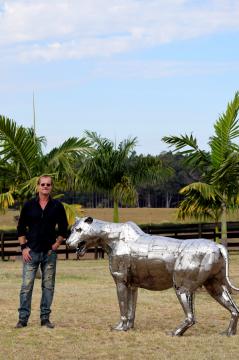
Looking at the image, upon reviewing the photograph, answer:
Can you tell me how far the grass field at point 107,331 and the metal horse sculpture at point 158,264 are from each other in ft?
1.34

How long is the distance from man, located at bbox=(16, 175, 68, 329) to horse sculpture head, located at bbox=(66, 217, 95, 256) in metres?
0.27

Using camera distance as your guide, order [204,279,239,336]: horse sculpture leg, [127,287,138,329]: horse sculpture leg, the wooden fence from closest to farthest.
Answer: [204,279,239,336]: horse sculpture leg, [127,287,138,329]: horse sculpture leg, the wooden fence

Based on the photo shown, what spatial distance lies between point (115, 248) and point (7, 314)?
247cm

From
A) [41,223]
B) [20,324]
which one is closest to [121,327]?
[20,324]

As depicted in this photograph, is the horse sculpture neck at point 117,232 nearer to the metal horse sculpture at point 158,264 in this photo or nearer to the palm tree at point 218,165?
the metal horse sculpture at point 158,264

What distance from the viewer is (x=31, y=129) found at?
18.8 m

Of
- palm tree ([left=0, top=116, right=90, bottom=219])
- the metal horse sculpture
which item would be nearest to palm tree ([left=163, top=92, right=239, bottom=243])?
palm tree ([left=0, top=116, right=90, bottom=219])

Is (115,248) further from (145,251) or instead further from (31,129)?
(31,129)

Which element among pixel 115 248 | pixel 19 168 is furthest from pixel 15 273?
pixel 115 248

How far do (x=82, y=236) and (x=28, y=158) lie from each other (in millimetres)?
8666

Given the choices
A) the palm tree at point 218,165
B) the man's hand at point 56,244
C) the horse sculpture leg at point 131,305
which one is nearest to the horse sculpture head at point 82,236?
the man's hand at point 56,244

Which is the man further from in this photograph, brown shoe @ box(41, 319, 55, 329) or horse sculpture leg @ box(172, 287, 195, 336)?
horse sculpture leg @ box(172, 287, 195, 336)

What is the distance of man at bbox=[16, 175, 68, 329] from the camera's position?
32.0 ft

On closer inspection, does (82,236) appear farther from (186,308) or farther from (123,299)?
(186,308)
